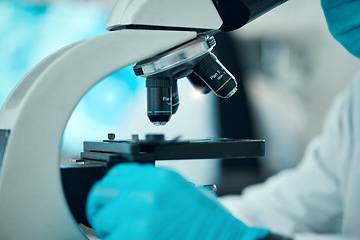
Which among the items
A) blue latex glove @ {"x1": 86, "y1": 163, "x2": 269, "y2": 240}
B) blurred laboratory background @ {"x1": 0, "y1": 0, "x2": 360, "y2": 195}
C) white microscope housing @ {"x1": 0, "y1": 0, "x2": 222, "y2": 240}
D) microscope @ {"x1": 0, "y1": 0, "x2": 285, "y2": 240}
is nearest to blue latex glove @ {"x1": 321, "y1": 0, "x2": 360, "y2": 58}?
microscope @ {"x1": 0, "y1": 0, "x2": 285, "y2": 240}

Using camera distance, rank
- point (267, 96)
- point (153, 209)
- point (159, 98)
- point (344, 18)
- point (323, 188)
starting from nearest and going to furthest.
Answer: point (153, 209)
point (159, 98)
point (344, 18)
point (323, 188)
point (267, 96)

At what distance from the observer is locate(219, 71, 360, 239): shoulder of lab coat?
1253 millimetres

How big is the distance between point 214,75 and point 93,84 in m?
0.19

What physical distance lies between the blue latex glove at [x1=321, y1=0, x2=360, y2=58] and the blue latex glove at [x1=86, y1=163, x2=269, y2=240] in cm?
53

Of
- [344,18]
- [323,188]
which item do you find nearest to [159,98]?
[344,18]

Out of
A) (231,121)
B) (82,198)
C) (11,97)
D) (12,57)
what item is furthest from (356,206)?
(12,57)

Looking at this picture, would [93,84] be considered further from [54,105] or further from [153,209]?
[153,209]

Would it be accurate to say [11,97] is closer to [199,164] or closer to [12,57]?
[12,57]

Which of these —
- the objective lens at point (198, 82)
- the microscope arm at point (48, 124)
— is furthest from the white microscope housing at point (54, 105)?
the objective lens at point (198, 82)

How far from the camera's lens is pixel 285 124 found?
2.51 meters

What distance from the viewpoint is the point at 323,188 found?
1304 millimetres

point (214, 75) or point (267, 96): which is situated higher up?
point (267, 96)

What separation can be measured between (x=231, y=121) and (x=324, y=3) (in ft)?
→ 5.36

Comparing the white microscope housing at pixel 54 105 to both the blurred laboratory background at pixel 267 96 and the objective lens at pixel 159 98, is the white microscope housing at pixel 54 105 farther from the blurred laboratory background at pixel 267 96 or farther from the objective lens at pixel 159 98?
the blurred laboratory background at pixel 267 96
